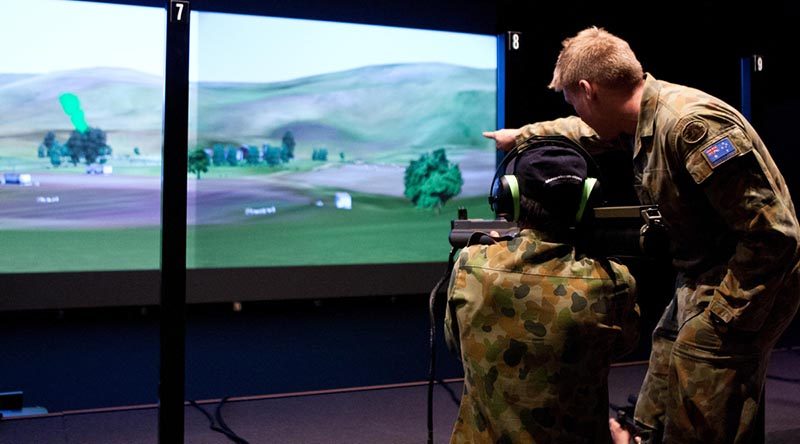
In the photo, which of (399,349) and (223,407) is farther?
(399,349)

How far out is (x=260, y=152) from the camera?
378 cm

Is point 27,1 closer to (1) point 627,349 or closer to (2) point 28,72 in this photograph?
(2) point 28,72

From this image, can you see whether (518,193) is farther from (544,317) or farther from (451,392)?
(451,392)

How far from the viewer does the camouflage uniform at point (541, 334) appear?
1522 mm

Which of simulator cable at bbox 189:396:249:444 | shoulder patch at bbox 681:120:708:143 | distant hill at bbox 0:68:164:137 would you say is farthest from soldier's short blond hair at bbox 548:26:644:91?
distant hill at bbox 0:68:164:137

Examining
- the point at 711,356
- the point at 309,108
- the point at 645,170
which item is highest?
the point at 309,108

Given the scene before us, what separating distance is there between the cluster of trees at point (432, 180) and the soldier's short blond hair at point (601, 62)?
222 centimetres

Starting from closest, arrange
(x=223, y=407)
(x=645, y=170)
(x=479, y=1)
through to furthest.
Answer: (x=645, y=170) < (x=223, y=407) < (x=479, y=1)

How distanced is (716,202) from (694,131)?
0.56 feet

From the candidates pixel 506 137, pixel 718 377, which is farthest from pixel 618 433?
pixel 506 137

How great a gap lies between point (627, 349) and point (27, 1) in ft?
9.75

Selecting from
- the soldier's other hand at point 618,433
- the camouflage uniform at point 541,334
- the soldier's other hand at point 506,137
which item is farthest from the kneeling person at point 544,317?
the soldier's other hand at point 506,137

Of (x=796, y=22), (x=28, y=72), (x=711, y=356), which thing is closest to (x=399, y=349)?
(x=28, y=72)

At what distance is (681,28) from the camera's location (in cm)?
457
